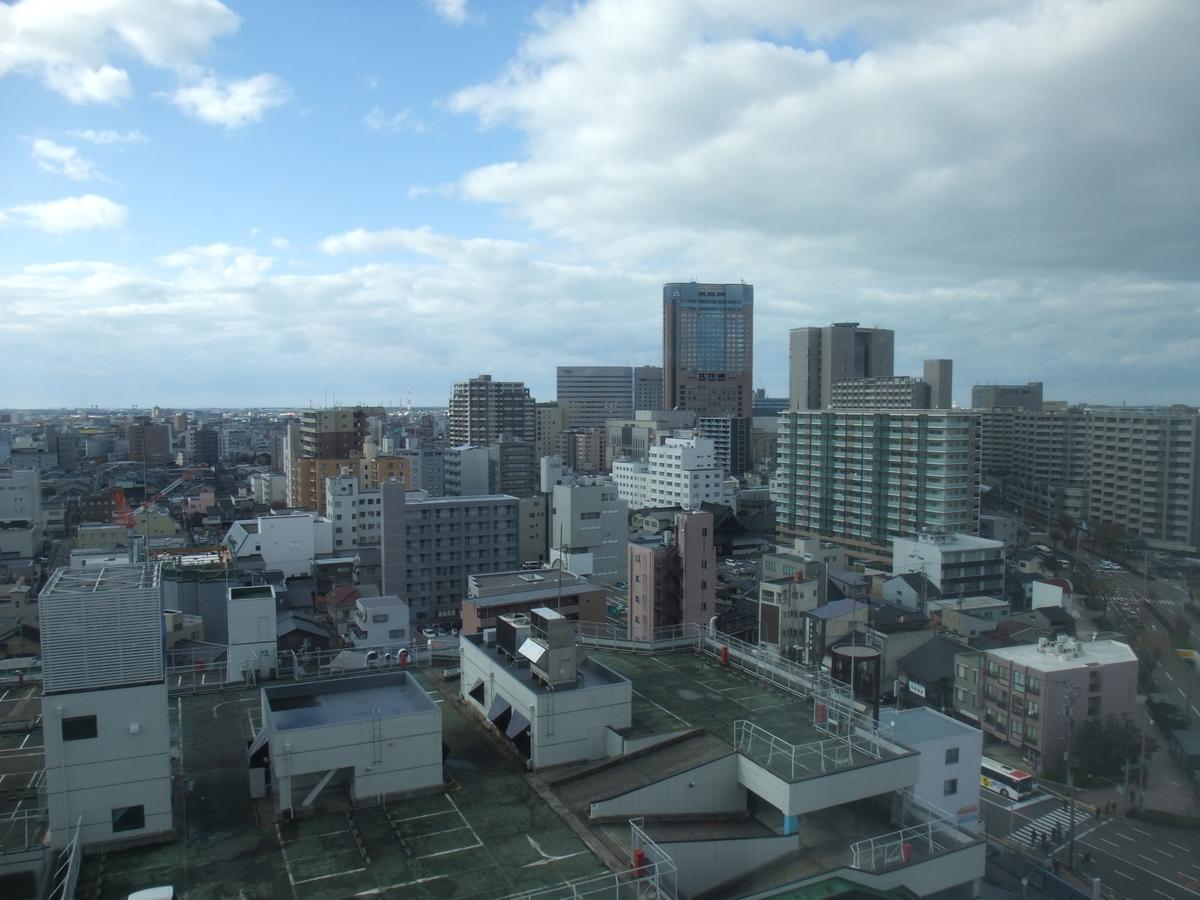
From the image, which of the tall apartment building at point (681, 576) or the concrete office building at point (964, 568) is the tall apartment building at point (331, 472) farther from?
the concrete office building at point (964, 568)

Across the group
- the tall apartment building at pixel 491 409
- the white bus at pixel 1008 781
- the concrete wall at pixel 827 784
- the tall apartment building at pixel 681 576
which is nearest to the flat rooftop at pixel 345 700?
the concrete wall at pixel 827 784

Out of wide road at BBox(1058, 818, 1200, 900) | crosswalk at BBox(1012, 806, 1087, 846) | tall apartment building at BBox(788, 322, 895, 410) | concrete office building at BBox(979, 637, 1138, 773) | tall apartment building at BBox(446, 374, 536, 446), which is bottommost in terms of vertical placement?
crosswalk at BBox(1012, 806, 1087, 846)

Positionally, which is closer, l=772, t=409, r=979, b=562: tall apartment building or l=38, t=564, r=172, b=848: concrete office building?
l=38, t=564, r=172, b=848: concrete office building

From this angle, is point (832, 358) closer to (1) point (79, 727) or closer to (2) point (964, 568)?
(2) point (964, 568)

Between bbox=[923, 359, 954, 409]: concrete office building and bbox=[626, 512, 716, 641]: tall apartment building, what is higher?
bbox=[923, 359, 954, 409]: concrete office building

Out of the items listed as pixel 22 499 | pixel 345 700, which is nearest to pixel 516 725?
pixel 345 700

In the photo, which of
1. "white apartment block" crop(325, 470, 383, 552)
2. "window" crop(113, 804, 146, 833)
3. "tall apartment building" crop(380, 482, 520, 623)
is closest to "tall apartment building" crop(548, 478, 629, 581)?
"tall apartment building" crop(380, 482, 520, 623)

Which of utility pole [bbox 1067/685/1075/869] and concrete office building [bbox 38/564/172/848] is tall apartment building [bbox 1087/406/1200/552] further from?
concrete office building [bbox 38/564/172/848]
